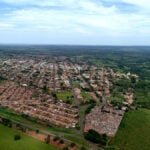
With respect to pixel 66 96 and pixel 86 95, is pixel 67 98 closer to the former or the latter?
pixel 66 96

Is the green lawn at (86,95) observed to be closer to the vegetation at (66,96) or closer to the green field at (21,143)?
the vegetation at (66,96)

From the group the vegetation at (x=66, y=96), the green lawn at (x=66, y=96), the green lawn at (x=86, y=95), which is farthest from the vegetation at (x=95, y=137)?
the green lawn at (x=86, y=95)

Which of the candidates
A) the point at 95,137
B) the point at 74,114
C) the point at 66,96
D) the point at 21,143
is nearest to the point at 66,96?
the point at 66,96

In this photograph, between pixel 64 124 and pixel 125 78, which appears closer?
pixel 64 124

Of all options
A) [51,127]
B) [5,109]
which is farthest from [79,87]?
[51,127]

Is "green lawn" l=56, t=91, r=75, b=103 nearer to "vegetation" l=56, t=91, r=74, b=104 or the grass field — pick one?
"vegetation" l=56, t=91, r=74, b=104

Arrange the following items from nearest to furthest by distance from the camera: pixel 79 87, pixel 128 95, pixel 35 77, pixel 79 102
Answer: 1. pixel 79 102
2. pixel 128 95
3. pixel 79 87
4. pixel 35 77

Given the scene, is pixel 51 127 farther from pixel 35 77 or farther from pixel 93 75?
pixel 93 75

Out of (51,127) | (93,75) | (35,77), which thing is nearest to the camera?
(51,127)

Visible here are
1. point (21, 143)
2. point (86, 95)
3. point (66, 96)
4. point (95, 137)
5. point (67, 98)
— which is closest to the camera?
point (21, 143)
